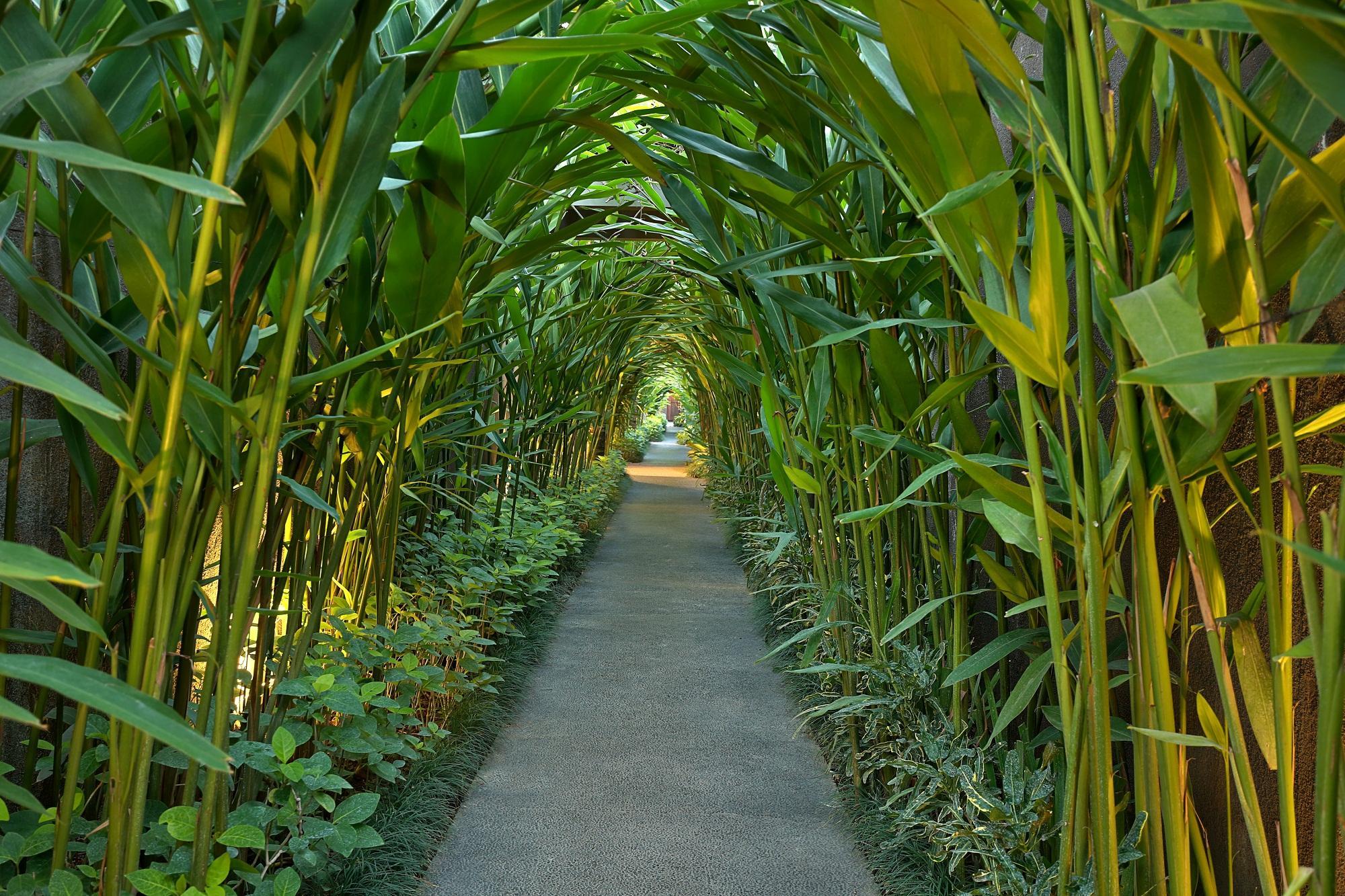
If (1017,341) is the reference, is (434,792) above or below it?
below

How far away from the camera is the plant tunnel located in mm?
493

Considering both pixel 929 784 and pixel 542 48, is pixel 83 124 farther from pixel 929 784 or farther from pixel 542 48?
pixel 929 784

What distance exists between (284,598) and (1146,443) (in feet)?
5.65

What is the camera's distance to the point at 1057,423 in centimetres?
117

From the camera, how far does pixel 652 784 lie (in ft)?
5.62

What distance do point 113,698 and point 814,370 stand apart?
98 centimetres

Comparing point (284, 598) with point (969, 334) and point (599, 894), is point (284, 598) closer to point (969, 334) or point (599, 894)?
point (599, 894)

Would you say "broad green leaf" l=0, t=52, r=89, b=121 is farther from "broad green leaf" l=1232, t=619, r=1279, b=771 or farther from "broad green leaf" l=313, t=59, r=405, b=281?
"broad green leaf" l=1232, t=619, r=1279, b=771

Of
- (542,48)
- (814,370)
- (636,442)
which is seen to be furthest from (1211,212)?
(636,442)

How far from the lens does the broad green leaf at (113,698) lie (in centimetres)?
39

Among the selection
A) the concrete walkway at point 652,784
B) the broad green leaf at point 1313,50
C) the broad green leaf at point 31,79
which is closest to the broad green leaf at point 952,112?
the broad green leaf at point 1313,50

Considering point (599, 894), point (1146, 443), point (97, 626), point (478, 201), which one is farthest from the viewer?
point (599, 894)

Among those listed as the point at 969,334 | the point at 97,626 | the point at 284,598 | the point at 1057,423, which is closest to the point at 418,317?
the point at 97,626

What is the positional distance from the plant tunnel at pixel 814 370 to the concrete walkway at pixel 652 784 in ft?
0.52
